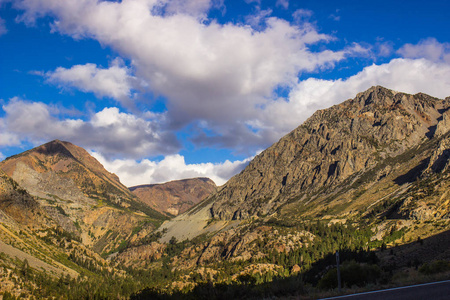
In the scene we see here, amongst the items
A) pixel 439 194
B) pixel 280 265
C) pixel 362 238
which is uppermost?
pixel 439 194

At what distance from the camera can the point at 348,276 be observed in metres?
52.2

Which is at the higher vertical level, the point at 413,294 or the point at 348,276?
the point at 413,294

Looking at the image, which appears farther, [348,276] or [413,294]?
[348,276]

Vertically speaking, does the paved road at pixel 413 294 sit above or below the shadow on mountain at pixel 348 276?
above

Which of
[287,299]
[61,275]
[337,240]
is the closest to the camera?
[287,299]

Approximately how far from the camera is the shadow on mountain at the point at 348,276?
33031mm

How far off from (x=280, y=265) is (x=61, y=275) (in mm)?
108928

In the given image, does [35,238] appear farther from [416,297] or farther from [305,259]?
[416,297]

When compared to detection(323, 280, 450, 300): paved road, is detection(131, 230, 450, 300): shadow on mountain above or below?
below

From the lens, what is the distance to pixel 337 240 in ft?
595

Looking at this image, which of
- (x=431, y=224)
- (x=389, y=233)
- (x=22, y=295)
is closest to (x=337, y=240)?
(x=389, y=233)

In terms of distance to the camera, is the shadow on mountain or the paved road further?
the shadow on mountain

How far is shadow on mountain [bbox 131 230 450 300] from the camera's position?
3303 centimetres

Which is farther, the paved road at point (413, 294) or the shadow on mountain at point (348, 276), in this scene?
the shadow on mountain at point (348, 276)
